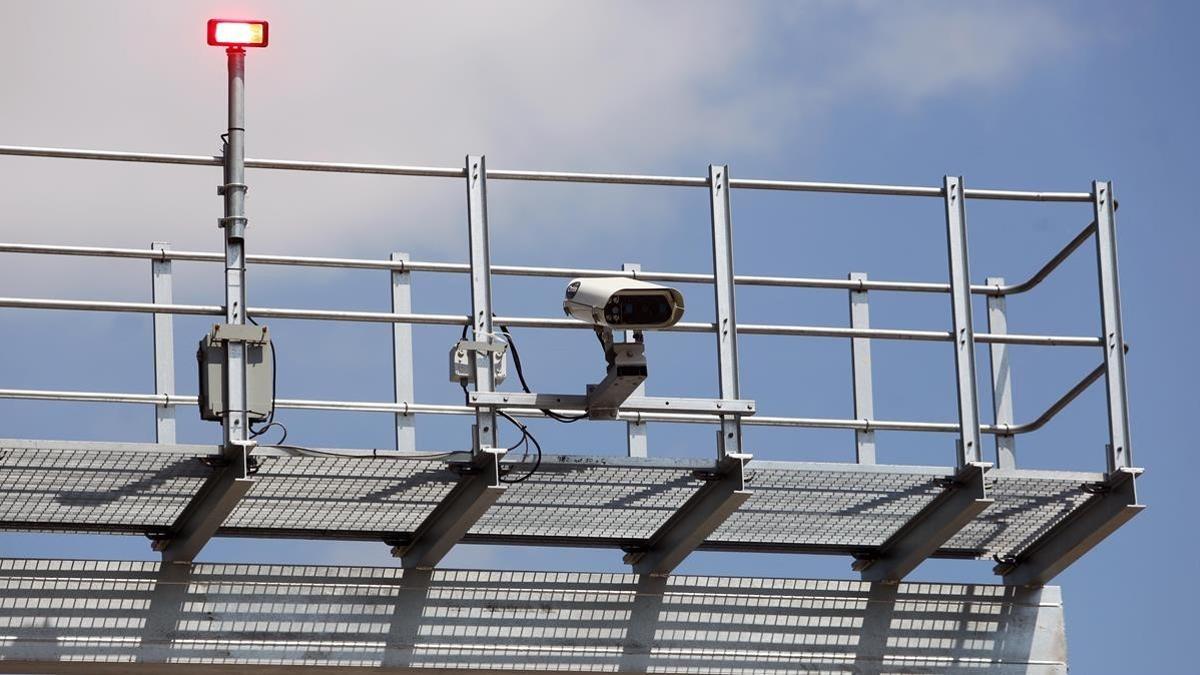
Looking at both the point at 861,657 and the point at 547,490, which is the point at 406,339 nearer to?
the point at 547,490

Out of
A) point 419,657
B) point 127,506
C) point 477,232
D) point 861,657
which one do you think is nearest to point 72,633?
point 127,506

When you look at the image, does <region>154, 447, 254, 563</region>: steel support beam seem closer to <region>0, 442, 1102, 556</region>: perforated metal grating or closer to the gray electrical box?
<region>0, 442, 1102, 556</region>: perforated metal grating

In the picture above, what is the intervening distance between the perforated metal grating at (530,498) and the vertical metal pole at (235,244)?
276mm

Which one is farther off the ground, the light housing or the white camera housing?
the light housing

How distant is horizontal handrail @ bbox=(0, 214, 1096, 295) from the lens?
13.3 m

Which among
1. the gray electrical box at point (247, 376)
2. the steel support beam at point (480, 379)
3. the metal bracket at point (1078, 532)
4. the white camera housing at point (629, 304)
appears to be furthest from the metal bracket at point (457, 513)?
the metal bracket at point (1078, 532)

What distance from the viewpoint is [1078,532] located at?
14.9 m

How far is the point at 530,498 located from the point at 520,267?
140cm

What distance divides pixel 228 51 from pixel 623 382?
2.87 metres

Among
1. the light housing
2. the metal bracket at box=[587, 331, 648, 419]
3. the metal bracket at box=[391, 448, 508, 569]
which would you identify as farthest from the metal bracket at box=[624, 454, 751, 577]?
the light housing

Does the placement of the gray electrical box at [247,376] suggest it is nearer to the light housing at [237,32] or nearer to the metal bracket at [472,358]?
the metal bracket at [472,358]

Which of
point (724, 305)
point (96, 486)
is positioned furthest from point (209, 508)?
point (724, 305)

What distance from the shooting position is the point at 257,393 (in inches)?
502

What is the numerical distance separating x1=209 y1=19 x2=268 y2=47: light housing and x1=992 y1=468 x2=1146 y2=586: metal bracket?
573cm
